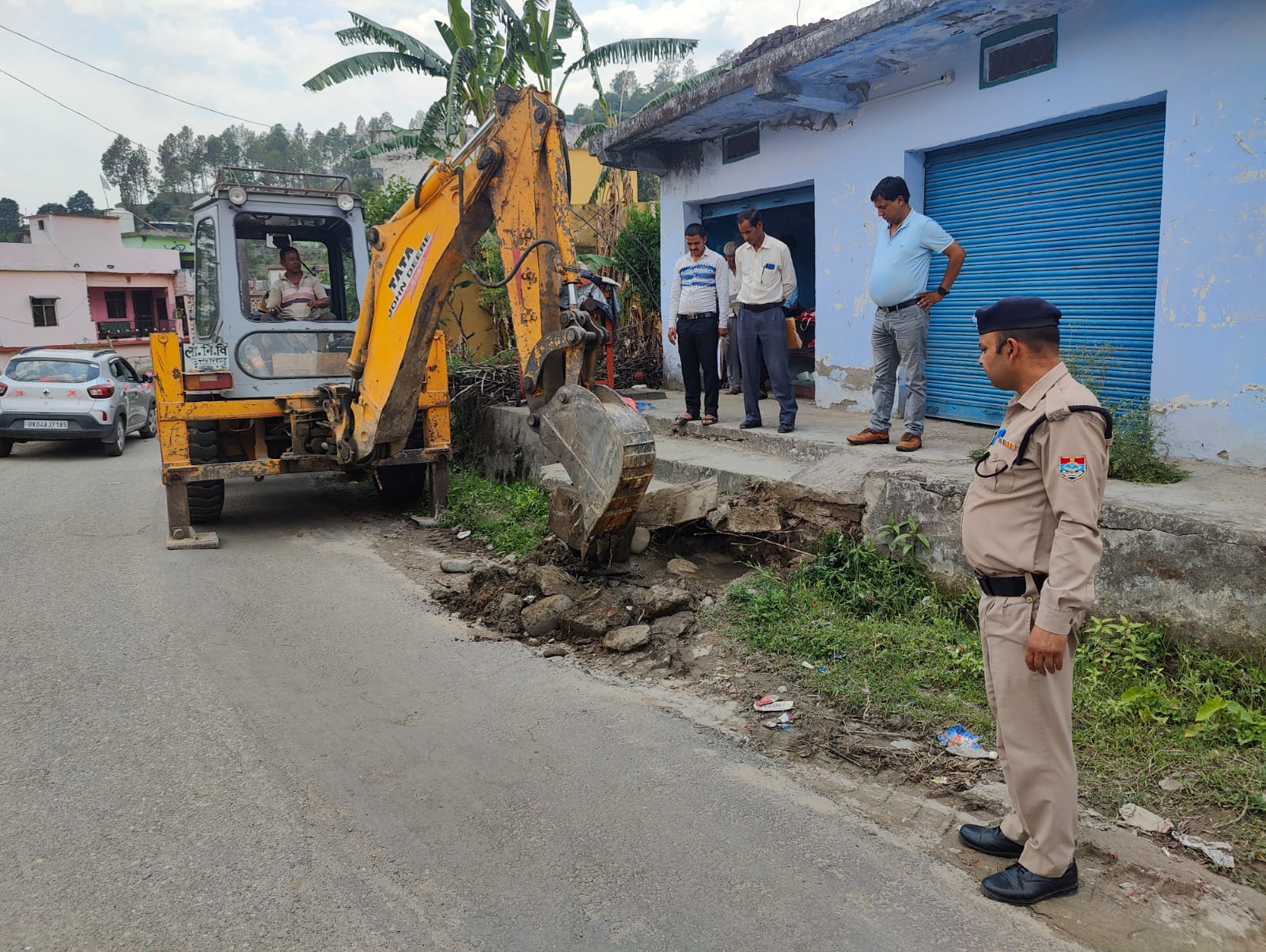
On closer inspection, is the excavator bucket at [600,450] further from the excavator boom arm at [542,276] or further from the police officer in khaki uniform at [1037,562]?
the police officer in khaki uniform at [1037,562]

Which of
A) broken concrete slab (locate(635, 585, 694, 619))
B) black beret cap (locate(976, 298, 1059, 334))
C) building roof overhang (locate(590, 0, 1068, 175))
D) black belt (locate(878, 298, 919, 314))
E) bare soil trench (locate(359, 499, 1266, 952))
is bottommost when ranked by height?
bare soil trench (locate(359, 499, 1266, 952))

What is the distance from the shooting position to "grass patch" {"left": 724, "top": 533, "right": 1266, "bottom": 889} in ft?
10.6

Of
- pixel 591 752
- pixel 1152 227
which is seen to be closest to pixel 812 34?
pixel 1152 227

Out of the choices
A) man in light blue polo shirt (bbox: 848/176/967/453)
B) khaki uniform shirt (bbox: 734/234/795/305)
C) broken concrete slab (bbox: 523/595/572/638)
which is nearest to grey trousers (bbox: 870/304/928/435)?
man in light blue polo shirt (bbox: 848/176/967/453)

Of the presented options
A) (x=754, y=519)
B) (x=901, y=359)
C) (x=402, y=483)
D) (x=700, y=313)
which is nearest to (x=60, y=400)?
(x=402, y=483)

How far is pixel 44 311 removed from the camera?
3116 cm

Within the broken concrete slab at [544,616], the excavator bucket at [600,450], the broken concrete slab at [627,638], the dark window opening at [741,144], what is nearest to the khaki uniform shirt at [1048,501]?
the excavator bucket at [600,450]

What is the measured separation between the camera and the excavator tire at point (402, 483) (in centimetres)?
845

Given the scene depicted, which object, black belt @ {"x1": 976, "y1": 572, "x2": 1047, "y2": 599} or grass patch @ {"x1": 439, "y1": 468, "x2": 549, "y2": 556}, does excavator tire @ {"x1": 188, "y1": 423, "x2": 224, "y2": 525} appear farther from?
black belt @ {"x1": 976, "y1": 572, "x2": 1047, "y2": 599}

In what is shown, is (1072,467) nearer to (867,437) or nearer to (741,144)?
(867,437)

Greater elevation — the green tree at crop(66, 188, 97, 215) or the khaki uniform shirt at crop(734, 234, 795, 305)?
the green tree at crop(66, 188, 97, 215)

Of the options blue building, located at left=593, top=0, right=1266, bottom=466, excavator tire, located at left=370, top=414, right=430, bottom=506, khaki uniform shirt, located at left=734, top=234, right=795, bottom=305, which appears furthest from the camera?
excavator tire, located at left=370, top=414, right=430, bottom=506

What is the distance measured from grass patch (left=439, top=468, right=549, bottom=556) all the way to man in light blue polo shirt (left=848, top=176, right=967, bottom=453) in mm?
2788

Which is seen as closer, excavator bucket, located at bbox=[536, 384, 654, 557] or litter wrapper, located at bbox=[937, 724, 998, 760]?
litter wrapper, located at bbox=[937, 724, 998, 760]
